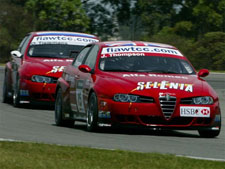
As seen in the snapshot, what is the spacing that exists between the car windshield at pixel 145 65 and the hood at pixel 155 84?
351 mm

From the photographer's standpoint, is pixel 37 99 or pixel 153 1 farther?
pixel 153 1

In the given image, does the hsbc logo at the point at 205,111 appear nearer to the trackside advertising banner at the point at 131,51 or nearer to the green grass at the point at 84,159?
the trackside advertising banner at the point at 131,51

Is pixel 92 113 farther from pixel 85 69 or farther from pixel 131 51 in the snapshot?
pixel 131 51

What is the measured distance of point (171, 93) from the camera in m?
11.1

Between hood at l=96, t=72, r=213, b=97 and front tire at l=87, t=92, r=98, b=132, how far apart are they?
279 millimetres

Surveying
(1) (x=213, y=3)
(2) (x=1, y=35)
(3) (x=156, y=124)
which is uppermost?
(3) (x=156, y=124)

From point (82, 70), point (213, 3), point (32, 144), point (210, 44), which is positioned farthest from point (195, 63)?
point (32, 144)

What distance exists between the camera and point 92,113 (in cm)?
1149

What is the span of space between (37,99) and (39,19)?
27.6 metres

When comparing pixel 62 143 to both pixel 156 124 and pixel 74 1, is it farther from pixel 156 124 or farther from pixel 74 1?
pixel 74 1

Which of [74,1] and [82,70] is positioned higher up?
[82,70]

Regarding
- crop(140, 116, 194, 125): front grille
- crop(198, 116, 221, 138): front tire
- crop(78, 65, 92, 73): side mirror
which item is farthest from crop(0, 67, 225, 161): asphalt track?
crop(78, 65, 92, 73): side mirror

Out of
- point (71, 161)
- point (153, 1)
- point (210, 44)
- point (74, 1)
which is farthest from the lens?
point (153, 1)

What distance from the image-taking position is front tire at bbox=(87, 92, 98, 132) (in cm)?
1133
